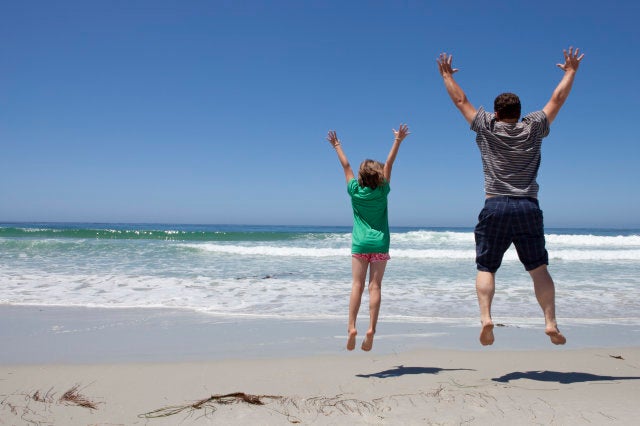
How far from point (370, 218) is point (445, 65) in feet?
4.46

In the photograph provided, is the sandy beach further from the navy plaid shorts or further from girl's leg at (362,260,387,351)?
the navy plaid shorts

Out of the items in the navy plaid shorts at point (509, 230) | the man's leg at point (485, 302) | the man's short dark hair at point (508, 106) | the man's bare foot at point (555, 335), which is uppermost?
the man's short dark hair at point (508, 106)

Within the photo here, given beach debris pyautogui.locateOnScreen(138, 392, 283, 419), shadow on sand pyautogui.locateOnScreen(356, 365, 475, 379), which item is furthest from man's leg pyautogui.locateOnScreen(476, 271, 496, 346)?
beach debris pyautogui.locateOnScreen(138, 392, 283, 419)

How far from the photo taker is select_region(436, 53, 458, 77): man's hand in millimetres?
3791

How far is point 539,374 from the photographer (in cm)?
380

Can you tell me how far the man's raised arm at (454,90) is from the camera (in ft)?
12.1

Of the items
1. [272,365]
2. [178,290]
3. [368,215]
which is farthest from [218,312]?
[368,215]

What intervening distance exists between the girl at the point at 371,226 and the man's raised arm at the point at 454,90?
0.61m

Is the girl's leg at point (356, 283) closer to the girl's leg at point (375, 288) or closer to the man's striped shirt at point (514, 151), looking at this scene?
the girl's leg at point (375, 288)

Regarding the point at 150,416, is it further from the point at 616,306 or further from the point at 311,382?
the point at 616,306

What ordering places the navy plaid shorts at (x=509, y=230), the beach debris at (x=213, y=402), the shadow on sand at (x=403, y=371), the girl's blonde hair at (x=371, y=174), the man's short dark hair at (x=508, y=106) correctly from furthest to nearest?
1. the girl's blonde hair at (x=371, y=174)
2. the shadow on sand at (x=403, y=371)
3. the man's short dark hair at (x=508, y=106)
4. the navy plaid shorts at (x=509, y=230)
5. the beach debris at (x=213, y=402)

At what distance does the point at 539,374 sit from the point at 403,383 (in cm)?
111

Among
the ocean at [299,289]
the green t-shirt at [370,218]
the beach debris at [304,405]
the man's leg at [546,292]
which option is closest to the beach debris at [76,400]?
the beach debris at [304,405]

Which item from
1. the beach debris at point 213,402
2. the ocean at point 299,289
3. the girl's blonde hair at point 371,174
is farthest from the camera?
the ocean at point 299,289
